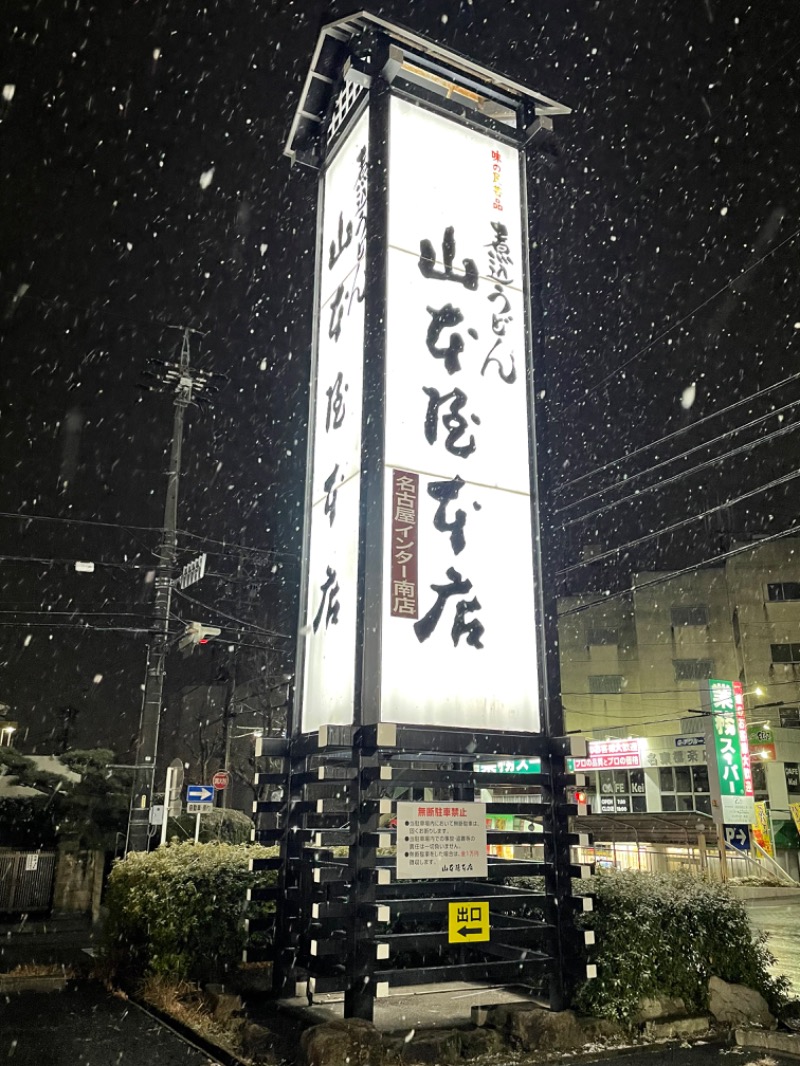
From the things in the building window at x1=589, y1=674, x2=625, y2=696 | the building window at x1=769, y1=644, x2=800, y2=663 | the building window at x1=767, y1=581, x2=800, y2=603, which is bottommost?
the building window at x1=589, y1=674, x2=625, y2=696

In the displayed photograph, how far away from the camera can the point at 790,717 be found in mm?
39875

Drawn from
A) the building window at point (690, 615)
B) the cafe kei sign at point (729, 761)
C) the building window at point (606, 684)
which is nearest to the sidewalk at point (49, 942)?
the cafe kei sign at point (729, 761)

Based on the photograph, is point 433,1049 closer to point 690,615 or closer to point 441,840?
point 441,840

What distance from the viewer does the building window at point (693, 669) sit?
43.9m

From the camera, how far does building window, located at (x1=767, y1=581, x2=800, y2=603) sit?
42.9 m

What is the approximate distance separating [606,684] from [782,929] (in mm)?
29425

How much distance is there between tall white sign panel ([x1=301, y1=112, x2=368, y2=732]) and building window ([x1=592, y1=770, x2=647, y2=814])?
118 feet

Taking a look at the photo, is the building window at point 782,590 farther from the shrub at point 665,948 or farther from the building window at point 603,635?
the shrub at point 665,948

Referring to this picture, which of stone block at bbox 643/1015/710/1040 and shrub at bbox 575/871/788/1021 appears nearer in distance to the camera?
stone block at bbox 643/1015/710/1040

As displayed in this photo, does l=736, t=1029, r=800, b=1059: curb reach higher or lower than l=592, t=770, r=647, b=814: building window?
lower

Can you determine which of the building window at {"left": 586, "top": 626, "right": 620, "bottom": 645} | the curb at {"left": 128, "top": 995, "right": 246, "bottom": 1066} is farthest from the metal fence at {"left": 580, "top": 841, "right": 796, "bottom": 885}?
the curb at {"left": 128, "top": 995, "right": 246, "bottom": 1066}

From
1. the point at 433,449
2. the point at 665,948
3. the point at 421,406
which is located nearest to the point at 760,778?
the point at 665,948

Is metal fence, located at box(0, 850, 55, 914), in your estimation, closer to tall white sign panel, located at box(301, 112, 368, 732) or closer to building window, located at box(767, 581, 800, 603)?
tall white sign panel, located at box(301, 112, 368, 732)

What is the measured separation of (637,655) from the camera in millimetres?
45625
